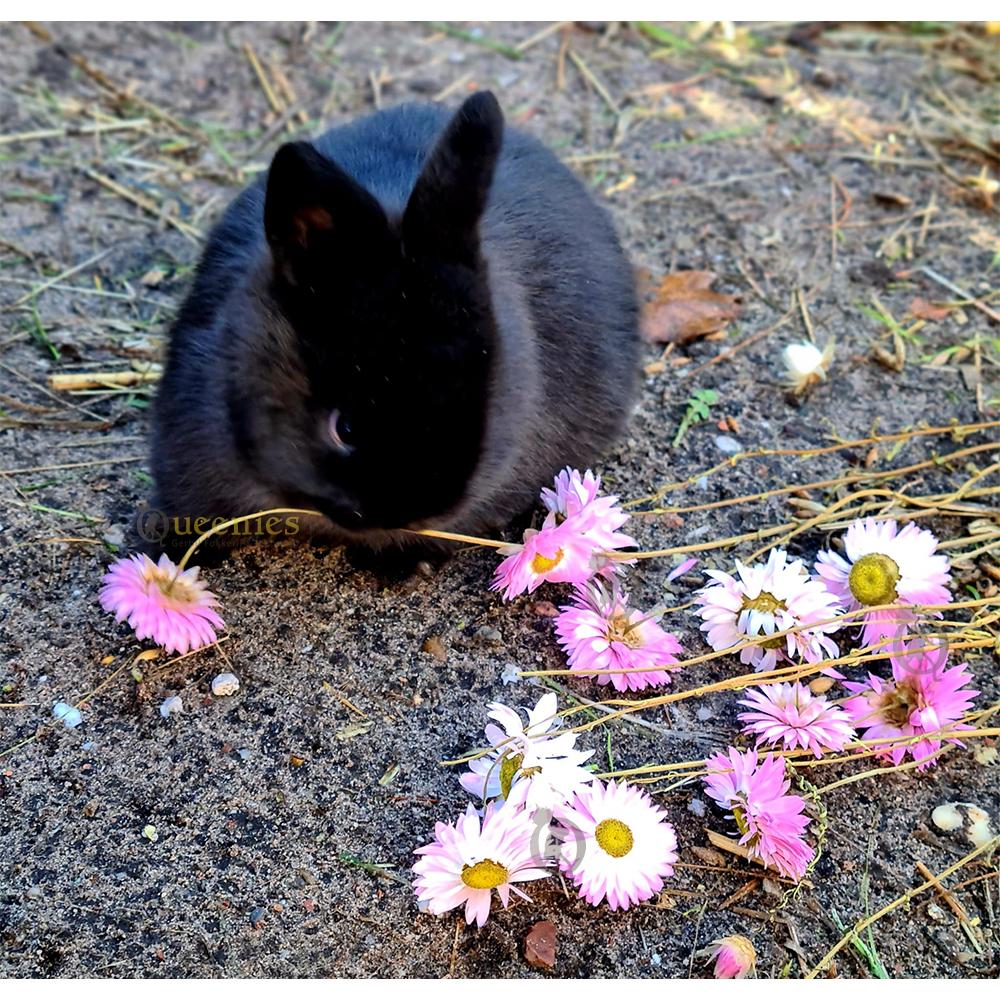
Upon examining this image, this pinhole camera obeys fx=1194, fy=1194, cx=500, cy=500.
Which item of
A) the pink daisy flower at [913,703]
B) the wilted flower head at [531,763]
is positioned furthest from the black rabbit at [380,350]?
the pink daisy flower at [913,703]

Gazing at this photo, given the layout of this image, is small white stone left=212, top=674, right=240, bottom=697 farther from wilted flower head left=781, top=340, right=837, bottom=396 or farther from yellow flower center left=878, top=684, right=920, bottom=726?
wilted flower head left=781, top=340, right=837, bottom=396

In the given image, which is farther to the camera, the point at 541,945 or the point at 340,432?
the point at 340,432

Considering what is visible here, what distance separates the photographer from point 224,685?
264 centimetres

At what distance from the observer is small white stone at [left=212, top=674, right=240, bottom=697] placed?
2.63 metres

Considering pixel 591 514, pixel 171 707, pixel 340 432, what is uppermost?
pixel 340 432

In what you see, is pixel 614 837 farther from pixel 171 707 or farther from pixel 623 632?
pixel 171 707

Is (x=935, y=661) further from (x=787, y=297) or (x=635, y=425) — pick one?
(x=787, y=297)

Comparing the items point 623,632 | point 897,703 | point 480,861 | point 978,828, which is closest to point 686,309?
point 623,632

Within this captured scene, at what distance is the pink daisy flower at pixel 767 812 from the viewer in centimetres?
230

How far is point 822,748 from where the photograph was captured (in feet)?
8.31

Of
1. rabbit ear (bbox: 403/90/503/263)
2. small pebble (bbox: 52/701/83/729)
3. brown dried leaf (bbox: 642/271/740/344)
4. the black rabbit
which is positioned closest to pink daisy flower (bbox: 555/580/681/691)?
the black rabbit

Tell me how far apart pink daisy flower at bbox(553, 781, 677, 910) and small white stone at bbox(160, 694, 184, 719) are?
2.91 ft

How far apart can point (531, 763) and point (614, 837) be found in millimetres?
209
